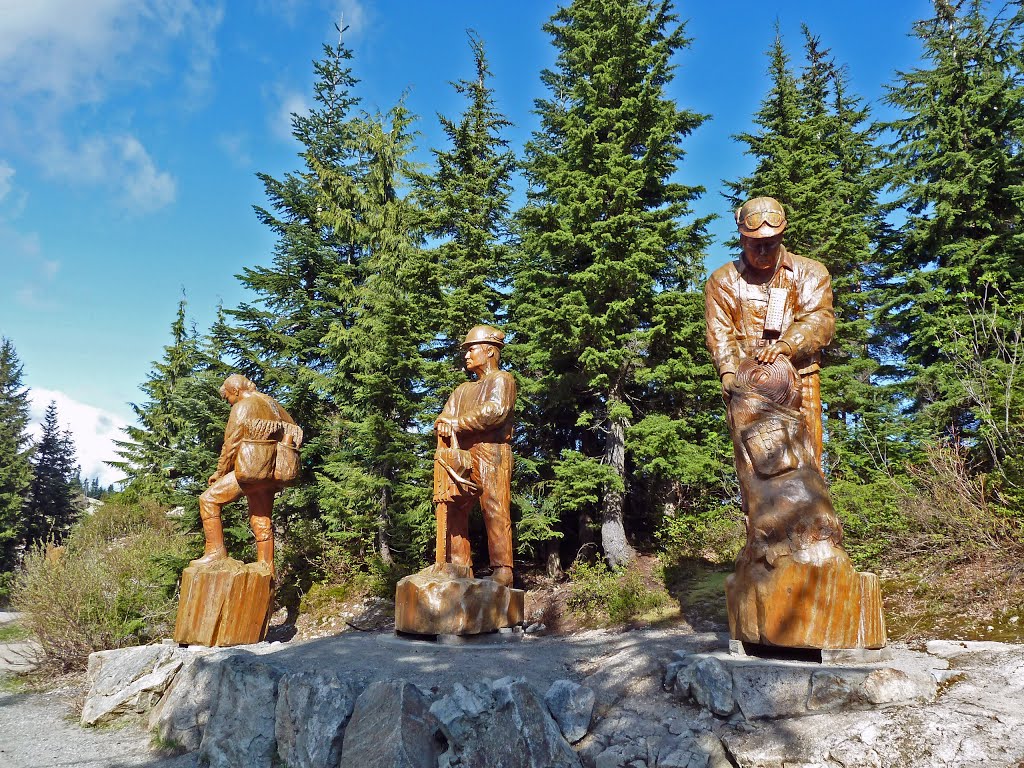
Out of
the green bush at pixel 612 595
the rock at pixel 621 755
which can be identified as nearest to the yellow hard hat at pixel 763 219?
the rock at pixel 621 755

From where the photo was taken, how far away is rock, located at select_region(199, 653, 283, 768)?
5152 millimetres

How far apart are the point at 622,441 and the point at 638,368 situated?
1.31m

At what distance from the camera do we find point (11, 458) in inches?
910

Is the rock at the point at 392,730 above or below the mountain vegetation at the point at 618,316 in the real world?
below

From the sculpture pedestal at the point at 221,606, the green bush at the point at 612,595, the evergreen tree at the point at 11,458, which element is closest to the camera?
the sculpture pedestal at the point at 221,606

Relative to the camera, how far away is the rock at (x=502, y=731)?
3.92 metres

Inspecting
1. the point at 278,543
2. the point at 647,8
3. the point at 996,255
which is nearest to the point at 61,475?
the point at 278,543

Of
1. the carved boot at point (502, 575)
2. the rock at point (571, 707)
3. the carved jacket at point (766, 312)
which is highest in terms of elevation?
the carved jacket at point (766, 312)

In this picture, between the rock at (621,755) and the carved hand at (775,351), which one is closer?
the rock at (621,755)

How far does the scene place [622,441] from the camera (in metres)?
10.9

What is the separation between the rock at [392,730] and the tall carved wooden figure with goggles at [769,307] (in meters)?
3.30

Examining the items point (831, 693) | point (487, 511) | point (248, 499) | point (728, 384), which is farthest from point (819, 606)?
Result: point (248, 499)

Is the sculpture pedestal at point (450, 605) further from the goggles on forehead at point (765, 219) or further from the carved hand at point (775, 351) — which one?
Result: the goggles on forehead at point (765, 219)

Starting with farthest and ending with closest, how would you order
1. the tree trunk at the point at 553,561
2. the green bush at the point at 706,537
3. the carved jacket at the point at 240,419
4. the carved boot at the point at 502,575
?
the tree trunk at the point at 553,561
the green bush at the point at 706,537
the carved jacket at the point at 240,419
the carved boot at the point at 502,575
